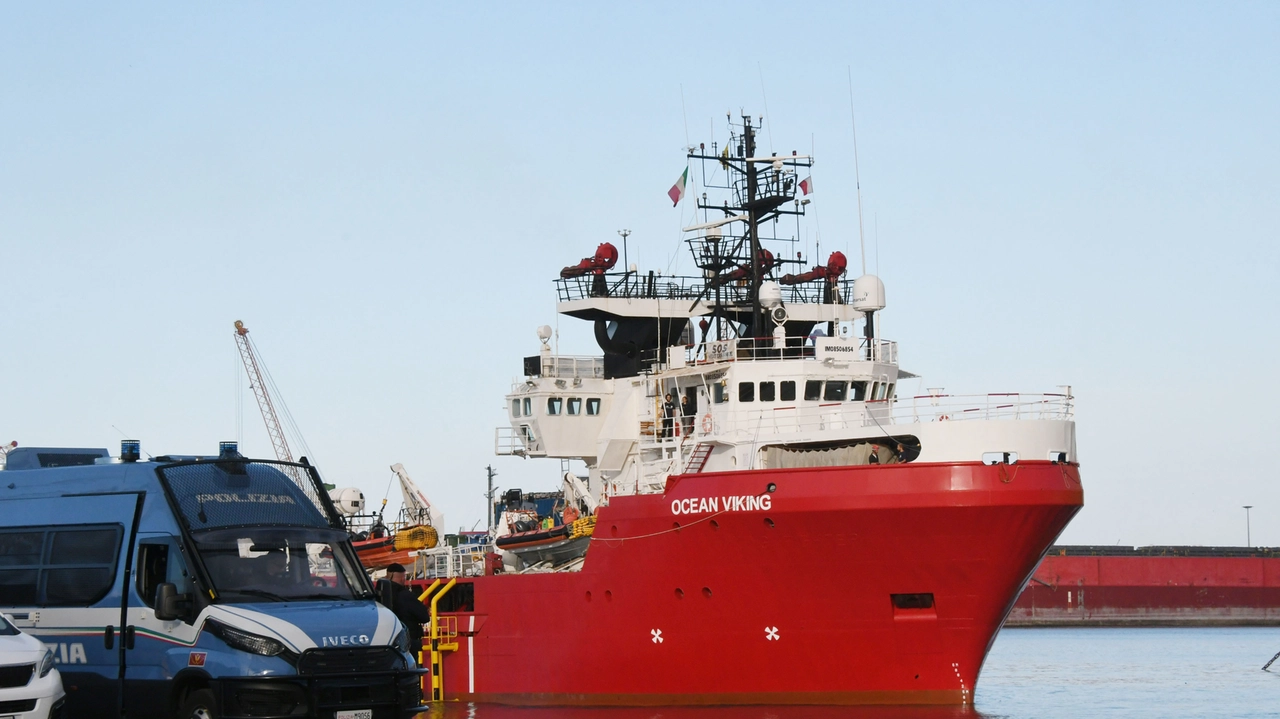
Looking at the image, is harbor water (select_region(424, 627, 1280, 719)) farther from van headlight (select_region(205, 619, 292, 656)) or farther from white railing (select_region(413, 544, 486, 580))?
van headlight (select_region(205, 619, 292, 656))

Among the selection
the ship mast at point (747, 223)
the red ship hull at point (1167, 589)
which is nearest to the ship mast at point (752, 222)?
the ship mast at point (747, 223)

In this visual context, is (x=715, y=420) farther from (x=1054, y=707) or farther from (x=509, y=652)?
(x=1054, y=707)

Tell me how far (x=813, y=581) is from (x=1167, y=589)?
1635 inches

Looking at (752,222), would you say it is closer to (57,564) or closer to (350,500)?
(350,500)

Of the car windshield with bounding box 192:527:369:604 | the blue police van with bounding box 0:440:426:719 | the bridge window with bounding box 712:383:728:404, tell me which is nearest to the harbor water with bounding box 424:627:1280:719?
the bridge window with bounding box 712:383:728:404

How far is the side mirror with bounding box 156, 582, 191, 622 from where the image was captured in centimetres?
1314

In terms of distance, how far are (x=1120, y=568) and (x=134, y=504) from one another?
5319cm

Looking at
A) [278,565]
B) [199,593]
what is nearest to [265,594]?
[278,565]

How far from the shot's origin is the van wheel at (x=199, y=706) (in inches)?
504

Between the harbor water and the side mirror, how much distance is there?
11121 mm

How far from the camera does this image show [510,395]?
3147 cm

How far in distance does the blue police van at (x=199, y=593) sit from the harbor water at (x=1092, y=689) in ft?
33.2

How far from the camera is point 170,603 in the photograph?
13141 mm

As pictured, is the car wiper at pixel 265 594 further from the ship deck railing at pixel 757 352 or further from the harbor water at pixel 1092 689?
the ship deck railing at pixel 757 352
